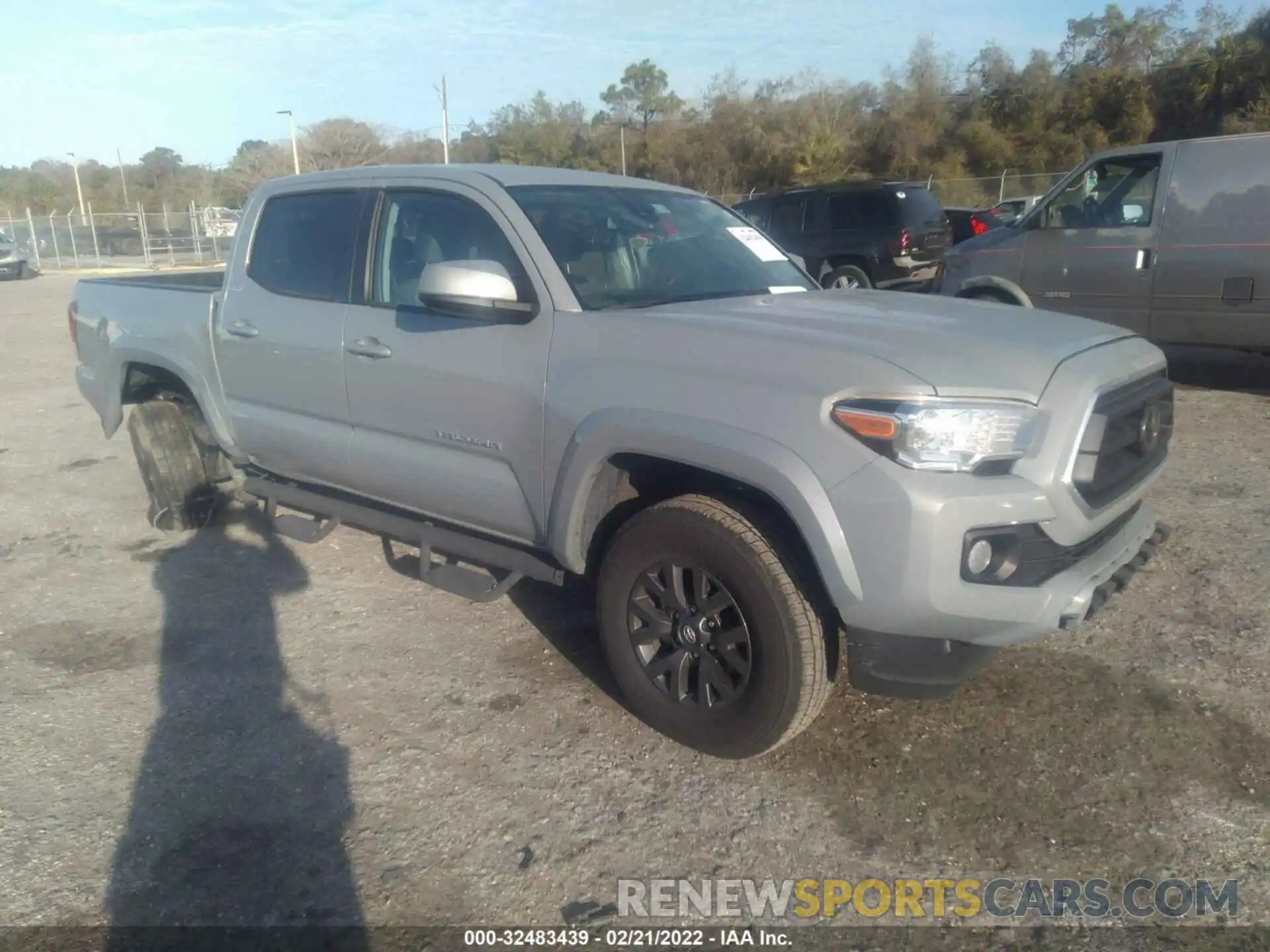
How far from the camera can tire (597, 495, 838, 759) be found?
9.82 ft

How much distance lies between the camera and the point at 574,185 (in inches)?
165

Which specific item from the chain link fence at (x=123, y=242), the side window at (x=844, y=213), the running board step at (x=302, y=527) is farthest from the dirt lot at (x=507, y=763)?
the chain link fence at (x=123, y=242)

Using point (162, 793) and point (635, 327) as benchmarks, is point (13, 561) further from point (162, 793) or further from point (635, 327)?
point (635, 327)

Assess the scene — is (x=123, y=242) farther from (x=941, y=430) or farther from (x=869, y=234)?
(x=941, y=430)

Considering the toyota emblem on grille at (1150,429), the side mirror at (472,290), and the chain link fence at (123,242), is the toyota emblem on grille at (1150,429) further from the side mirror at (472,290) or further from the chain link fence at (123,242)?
the chain link fence at (123,242)

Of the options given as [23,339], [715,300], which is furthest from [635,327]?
[23,339]

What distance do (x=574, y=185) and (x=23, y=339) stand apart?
534 inches

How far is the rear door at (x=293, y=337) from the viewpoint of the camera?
4.33 metres

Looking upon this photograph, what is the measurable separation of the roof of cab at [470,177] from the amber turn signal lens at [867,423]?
1.86 metres

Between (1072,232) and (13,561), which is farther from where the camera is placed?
(1072,232)

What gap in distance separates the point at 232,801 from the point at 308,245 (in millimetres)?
2498

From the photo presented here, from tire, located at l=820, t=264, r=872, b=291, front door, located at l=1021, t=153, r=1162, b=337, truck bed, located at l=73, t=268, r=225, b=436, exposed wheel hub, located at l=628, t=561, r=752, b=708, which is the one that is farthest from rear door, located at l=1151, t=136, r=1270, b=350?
truck bed, located at l=73, t=268, r=225, b=436

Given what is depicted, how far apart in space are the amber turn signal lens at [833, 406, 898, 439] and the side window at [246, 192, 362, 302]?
2.41 m

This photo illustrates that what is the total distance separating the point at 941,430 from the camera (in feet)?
9.00
